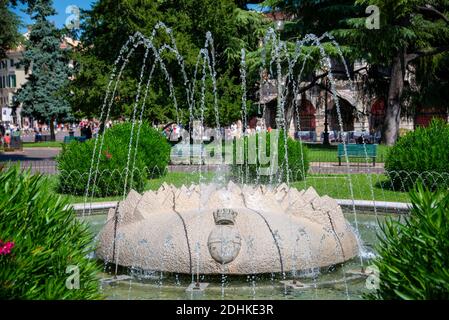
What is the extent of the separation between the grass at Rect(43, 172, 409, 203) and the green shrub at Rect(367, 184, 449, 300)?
347 inches

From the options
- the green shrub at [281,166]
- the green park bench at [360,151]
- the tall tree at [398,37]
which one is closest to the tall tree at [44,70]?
the tall tree at [398,37]

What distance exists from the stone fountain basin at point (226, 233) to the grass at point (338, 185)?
5.65 m

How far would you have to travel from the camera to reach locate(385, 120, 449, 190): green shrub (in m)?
14.8

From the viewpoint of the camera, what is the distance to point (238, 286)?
6.55 meters

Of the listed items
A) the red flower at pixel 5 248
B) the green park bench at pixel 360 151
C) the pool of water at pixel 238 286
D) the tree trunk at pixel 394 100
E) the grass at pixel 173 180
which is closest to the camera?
the red flower at pixel 5 248

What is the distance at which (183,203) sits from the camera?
754 cm

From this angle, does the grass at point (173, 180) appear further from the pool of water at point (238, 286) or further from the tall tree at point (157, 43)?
the tall tree at point (157, 43)

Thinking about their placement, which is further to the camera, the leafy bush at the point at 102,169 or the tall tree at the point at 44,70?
the tall tree at the point at 44,70

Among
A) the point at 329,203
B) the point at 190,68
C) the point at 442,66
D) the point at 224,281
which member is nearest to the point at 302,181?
the point at 329,203

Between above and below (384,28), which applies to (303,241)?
below

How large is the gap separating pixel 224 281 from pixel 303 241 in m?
0.98

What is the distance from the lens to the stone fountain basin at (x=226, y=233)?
21.4 ft

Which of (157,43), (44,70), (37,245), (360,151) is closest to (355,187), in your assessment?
(360,151)
